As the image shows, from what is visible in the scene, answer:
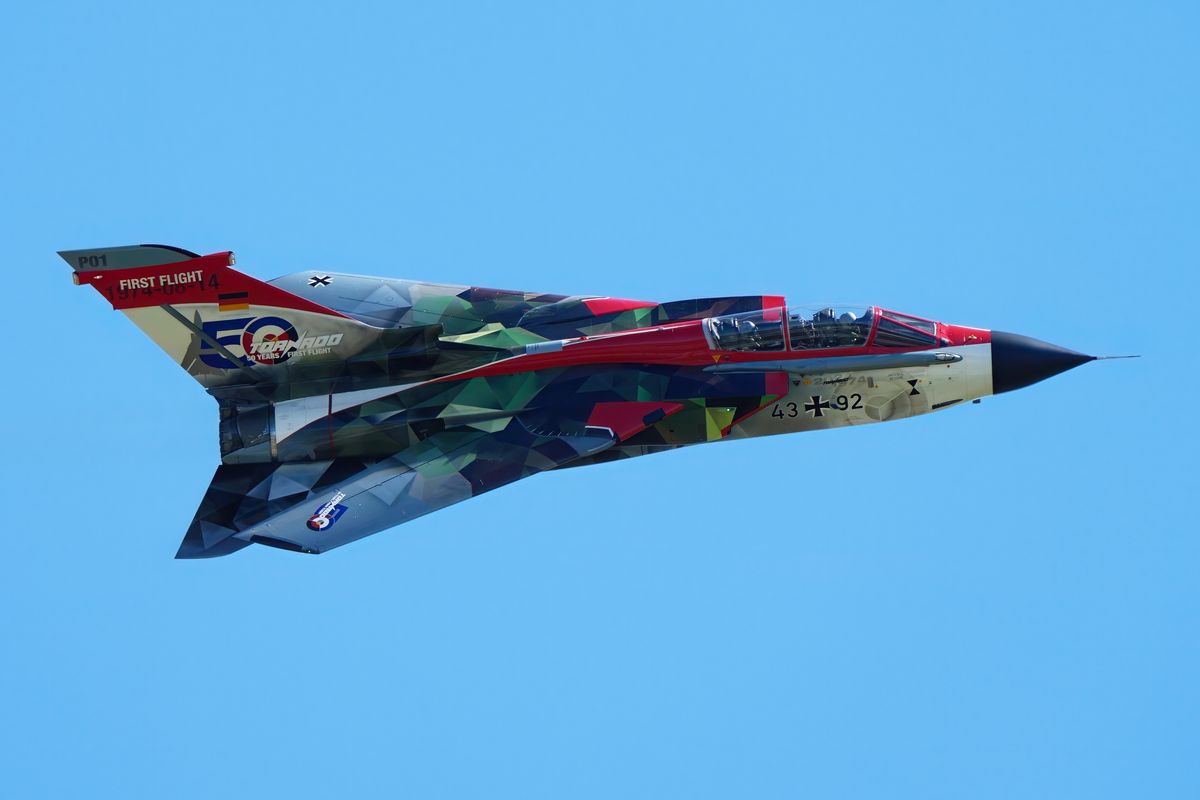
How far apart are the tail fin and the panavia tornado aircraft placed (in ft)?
0.09

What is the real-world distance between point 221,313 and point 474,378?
12.7ft

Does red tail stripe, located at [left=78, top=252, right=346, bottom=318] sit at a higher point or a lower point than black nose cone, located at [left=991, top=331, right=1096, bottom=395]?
higher

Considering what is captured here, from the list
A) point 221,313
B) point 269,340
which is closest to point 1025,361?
point 269,340

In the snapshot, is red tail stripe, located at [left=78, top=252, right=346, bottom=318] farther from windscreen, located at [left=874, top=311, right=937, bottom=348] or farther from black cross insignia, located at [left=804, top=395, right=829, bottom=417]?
windscreen, located at [left=874, top=311, right=937, bottom=348]

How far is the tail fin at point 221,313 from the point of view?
25812 millimetres

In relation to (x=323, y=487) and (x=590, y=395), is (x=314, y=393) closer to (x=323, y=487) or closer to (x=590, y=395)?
(x=323, y=487)

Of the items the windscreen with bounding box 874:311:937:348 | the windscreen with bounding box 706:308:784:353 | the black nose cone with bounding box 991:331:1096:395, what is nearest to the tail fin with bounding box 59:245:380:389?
the windscreen with bounding box 706:308:784:353

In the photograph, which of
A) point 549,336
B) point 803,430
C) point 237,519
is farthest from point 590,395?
point 237,519

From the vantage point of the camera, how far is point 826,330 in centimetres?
2459

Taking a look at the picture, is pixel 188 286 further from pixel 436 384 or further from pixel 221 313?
pixel 436 384

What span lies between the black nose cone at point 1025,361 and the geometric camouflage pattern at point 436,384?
2.20 ft

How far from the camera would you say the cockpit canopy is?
2458cm

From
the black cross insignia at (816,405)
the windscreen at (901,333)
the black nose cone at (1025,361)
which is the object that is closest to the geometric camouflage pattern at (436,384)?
the black cross insignia at (816,405)

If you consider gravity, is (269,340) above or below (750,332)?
above
